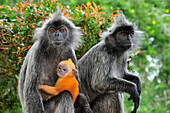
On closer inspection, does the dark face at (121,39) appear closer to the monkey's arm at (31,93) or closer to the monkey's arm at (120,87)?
the monkey's arm at (120,87)

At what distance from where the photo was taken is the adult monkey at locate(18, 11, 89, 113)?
12.5ft

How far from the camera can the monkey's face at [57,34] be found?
12.9 ft

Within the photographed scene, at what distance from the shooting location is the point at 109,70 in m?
4.79

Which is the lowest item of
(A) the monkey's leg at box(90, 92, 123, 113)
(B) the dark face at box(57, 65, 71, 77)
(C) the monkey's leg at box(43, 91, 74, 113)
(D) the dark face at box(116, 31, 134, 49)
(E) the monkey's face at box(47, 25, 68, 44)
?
(A) the monkey's leg at box(90, 92, 123, 113)

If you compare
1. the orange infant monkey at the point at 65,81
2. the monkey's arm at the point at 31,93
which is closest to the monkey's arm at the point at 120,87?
the orange infant monkey at the point at 65,81

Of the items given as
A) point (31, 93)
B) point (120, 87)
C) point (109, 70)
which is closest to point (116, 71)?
point (109, 70)

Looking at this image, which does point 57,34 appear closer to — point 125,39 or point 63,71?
point 63,71

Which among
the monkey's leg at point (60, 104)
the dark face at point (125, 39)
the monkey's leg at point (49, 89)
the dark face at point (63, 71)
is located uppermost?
the dark face at point (125, 39)

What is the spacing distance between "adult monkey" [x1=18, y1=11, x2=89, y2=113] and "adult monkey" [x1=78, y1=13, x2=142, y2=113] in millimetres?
673

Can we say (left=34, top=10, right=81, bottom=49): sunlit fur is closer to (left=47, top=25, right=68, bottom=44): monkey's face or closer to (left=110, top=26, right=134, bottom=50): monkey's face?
(left=47, top=25, right=68, bottom=44): monkey's face

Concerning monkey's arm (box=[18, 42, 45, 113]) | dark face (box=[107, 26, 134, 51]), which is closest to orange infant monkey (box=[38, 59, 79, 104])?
monkey's arm (box=[18, 42, 45, 113])

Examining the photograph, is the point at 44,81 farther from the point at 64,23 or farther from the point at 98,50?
the point at 98,50

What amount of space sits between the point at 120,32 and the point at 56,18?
1371 mm

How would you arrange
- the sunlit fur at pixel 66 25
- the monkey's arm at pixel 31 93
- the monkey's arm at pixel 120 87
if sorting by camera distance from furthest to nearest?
1. the monkey's arm at pixel 120 87
2. the sunlit fur at pixel 66 25
3. the monkey's arm at pixel 31 93
